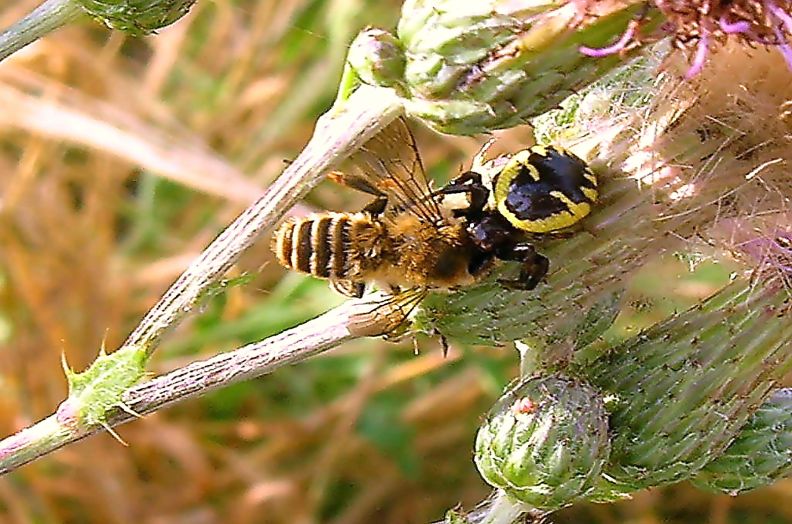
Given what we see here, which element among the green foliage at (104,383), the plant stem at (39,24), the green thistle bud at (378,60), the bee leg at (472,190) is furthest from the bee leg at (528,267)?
the plant stem at (39,24)

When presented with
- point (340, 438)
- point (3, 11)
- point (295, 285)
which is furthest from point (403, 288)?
point (3, 11)

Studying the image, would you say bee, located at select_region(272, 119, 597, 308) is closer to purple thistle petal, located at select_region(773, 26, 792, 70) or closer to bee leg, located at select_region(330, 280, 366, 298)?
bee leg, located at select_region(330, 280, 366, 298)

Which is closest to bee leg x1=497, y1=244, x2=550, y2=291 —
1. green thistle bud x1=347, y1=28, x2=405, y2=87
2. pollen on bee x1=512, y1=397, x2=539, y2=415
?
pollen on bee x1=512, y1=397, x2=539, y2=415

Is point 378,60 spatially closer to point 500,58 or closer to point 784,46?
point 500,58

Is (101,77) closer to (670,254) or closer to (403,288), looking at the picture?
(403,288)

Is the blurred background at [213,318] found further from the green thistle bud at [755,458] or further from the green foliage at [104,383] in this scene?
the green foliage at [104,383]

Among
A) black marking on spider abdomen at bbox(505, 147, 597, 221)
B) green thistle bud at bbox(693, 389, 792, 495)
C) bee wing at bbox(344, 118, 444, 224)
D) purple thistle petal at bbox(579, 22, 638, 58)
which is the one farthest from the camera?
green thistle bud at bbox(693, 389, 792, 495)
